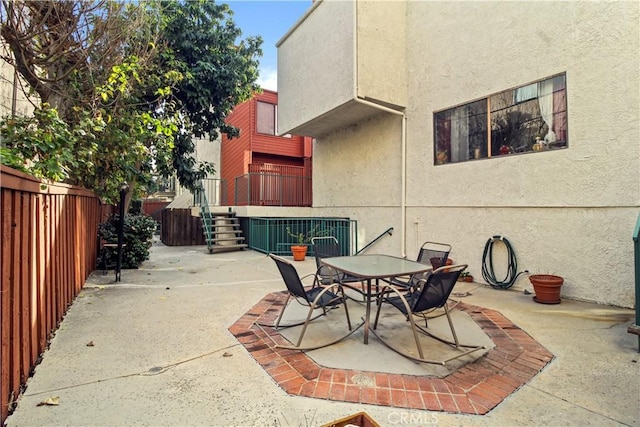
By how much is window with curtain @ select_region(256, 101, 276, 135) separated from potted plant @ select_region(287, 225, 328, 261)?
6082 millimetres

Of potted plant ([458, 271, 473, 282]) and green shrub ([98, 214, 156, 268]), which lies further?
green shrub ([98, 214, 156, 268])

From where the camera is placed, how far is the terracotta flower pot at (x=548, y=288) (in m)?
4.58

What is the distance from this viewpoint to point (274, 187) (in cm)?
1145

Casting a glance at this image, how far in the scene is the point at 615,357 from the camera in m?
2.91

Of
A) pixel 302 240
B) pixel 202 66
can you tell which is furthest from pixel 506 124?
pixel 202 66

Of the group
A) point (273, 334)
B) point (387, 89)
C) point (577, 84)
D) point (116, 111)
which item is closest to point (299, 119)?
point (387, 89)

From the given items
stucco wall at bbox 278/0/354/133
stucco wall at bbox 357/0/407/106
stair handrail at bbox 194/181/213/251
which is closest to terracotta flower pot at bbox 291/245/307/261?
stair handrail at bbox 194/181/213/251

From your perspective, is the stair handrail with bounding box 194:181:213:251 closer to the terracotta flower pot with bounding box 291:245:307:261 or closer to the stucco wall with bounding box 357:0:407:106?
the terracotta flower pot with bounding box 291:245:307:261

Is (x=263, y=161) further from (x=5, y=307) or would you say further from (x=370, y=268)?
(x=5, y=307)

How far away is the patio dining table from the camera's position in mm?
3135

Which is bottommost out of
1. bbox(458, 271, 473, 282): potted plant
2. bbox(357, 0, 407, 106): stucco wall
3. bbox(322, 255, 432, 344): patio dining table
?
bbox(458, 271, 473, 282): potted plant

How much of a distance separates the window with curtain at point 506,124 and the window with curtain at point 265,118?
894 cm

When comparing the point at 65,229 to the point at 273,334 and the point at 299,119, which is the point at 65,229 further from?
the point at 299,119

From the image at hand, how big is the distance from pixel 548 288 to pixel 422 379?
3246 millimetres
